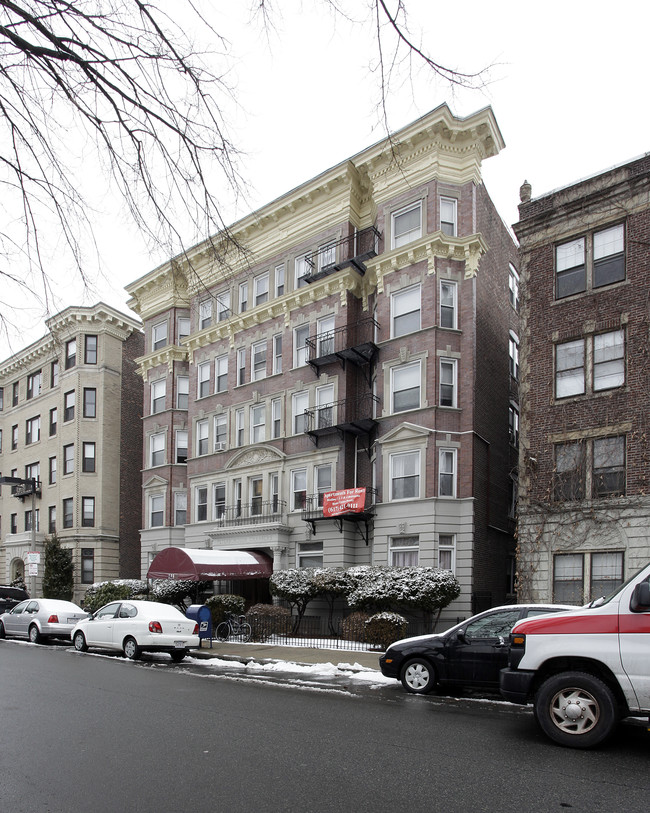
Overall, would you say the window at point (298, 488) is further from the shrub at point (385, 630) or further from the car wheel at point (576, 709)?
the car wheel at point (576, 709)

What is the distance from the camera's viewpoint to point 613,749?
7797 millimetres

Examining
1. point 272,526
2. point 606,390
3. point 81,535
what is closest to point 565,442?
point 606,390

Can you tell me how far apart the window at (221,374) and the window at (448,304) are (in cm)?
1196

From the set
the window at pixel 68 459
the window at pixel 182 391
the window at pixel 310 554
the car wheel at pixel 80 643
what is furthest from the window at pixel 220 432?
the car wheel at pixel 80 643

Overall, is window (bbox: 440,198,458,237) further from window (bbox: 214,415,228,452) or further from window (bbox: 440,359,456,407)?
window (bbox: 214,415,228,452)

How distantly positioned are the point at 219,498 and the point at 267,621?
434 inches

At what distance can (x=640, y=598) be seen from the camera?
7281 millimetres

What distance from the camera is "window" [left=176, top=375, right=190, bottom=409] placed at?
37531mm

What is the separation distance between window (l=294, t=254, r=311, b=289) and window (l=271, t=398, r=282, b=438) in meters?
5.03

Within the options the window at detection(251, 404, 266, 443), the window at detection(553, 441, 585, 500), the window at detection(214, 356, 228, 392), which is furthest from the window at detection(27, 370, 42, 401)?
the window at detection(553, 441, 585, 500)

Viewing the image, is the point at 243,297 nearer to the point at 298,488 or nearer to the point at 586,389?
the point at 298,488

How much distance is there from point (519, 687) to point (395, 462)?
1788 cm

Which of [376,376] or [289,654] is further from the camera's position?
[376,376]

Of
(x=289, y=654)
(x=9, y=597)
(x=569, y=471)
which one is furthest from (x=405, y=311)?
(x=9, y=597)
